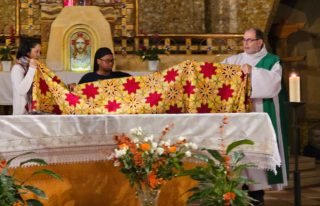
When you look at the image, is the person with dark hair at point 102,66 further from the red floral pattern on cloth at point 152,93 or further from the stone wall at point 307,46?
the stone wall at point 307,46

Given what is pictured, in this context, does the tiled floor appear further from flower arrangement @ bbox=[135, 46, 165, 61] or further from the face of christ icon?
the face of christ icon

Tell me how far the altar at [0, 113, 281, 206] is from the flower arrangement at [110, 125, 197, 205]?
0.27 metres

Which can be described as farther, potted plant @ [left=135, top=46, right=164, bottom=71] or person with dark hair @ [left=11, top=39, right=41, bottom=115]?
potted plant @ [left=135, top=46, right=164, bottom=71]

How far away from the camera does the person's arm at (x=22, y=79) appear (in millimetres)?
4727

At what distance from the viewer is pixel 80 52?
8703 mm

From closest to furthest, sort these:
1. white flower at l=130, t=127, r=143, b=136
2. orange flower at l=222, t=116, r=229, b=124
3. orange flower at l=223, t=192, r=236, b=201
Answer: orange flower at l=223, t=192, r=236, b=201, white flower at l=130, t=127, r=143, b=136, orange flower at l=222, t=116, r=229, b=124

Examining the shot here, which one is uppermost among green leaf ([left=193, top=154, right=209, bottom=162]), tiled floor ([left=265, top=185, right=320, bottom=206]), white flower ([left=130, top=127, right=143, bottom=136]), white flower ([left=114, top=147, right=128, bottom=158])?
white flower ([left=130, top=127, right=143, bottom=136])

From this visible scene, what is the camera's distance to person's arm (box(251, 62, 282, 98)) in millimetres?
4836

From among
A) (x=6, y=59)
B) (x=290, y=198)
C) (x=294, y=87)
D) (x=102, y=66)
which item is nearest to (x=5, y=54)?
(x=6, y=59)

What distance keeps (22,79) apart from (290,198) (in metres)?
3.42

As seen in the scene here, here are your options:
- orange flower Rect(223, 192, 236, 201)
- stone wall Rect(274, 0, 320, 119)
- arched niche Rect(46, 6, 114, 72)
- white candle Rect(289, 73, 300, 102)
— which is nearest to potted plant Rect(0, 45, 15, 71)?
arched niche Rect(46, 6, 114, 72)

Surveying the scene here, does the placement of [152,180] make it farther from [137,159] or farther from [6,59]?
[6,59]

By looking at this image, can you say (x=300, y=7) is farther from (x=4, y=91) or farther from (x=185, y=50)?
(x=4, y=91)

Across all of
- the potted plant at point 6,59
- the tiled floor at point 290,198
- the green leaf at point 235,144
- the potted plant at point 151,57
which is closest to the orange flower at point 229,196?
the green leaf at point 235,144
